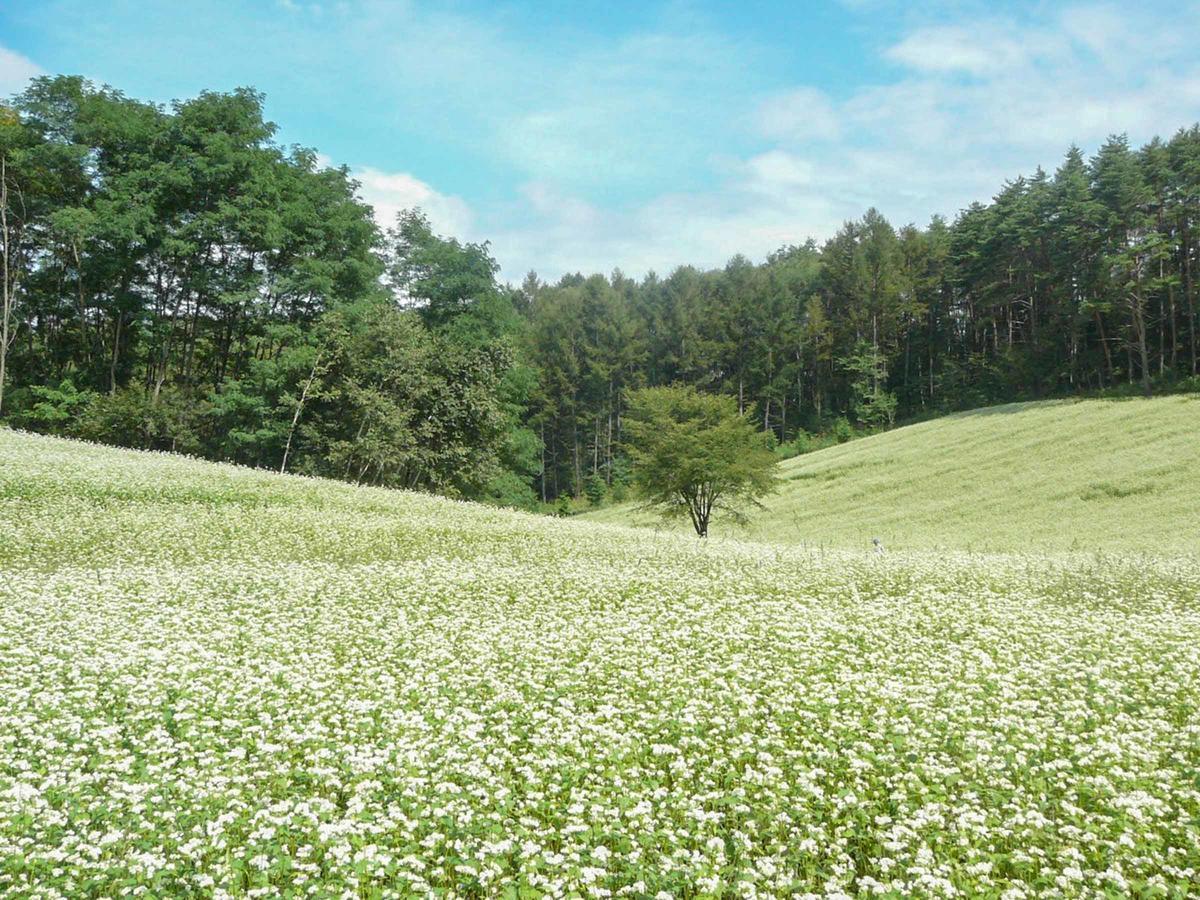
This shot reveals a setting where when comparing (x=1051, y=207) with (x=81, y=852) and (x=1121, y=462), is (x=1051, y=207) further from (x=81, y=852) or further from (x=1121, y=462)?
(x=81, y=852)

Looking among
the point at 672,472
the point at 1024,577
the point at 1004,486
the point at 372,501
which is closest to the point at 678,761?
the point at 1024,577

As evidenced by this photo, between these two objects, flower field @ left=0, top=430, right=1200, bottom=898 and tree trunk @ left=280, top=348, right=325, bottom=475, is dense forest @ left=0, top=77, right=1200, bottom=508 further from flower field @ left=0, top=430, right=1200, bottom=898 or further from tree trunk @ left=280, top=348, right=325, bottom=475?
flower field @ left=0, top=430, right=1200, bottom=898

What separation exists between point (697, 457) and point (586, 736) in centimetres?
2988

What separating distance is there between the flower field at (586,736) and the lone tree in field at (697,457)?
69.9 ft

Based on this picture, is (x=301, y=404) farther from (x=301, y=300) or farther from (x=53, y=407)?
(x=53, y=407)

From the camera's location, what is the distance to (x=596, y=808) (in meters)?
6.25

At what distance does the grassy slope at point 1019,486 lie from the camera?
3378cm

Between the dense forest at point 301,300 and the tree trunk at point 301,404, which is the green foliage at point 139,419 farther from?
the tree trunk at point 301,404

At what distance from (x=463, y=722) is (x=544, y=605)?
17.8 ft

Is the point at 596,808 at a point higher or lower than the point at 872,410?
lower

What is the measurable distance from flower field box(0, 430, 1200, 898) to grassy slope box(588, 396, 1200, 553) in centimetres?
1980

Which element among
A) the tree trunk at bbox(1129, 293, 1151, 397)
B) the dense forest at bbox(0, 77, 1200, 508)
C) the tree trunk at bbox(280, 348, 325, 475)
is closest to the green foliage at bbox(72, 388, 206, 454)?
the dense forest at bbox(0, 77, 1200, 508)

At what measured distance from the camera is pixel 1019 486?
42.6 metres

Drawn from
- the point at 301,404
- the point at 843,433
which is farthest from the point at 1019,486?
the point at 301,404
